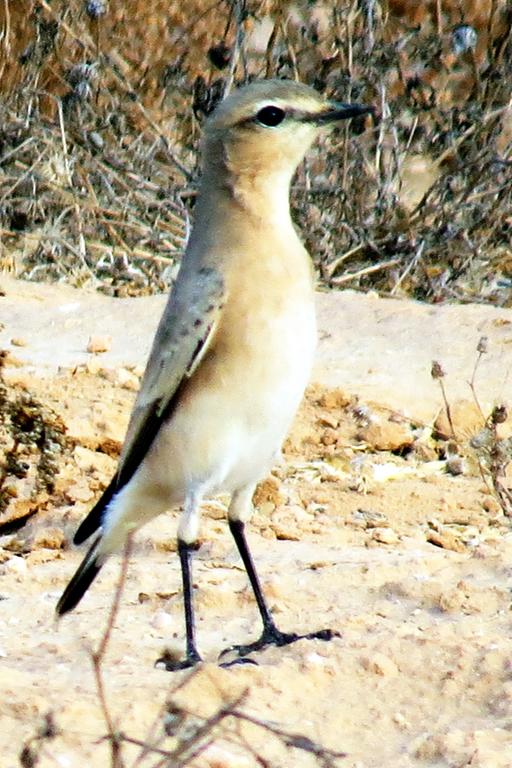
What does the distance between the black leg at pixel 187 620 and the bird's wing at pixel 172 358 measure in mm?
328

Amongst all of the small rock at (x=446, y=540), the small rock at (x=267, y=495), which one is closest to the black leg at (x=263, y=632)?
the small rock at (x=446, y=540)

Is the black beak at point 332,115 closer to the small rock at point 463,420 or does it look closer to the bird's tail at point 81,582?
the bird's tail at point 81,582

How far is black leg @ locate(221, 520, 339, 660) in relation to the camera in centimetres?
532

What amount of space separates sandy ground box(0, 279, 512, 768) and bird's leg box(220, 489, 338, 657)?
81 mm

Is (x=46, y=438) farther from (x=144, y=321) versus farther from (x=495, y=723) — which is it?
(x=495, y=723)

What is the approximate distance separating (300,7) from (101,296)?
283cm

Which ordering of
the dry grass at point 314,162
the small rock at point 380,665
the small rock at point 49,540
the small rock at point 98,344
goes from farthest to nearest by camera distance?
the dry grass at point 314,162 < the small rock at point 98,344 < the small rock at point 49,540 < the small rock at point 380,665

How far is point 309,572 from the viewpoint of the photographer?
19.9 feet

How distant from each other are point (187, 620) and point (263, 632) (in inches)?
12.0

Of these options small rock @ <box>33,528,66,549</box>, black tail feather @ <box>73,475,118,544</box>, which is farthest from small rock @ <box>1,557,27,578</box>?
black tail feather @ <box>73,475,118,544</box>

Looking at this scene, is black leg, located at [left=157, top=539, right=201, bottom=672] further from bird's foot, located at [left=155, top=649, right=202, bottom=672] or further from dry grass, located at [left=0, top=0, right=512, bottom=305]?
dry grass, located at [left=0, top=0, right=512, bottom=305]

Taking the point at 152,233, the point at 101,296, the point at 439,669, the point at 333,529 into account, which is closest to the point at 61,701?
the point at 439,669

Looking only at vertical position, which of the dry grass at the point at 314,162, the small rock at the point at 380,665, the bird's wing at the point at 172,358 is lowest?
the dry grass at the point at 314,162

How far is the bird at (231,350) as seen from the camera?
206 inches
